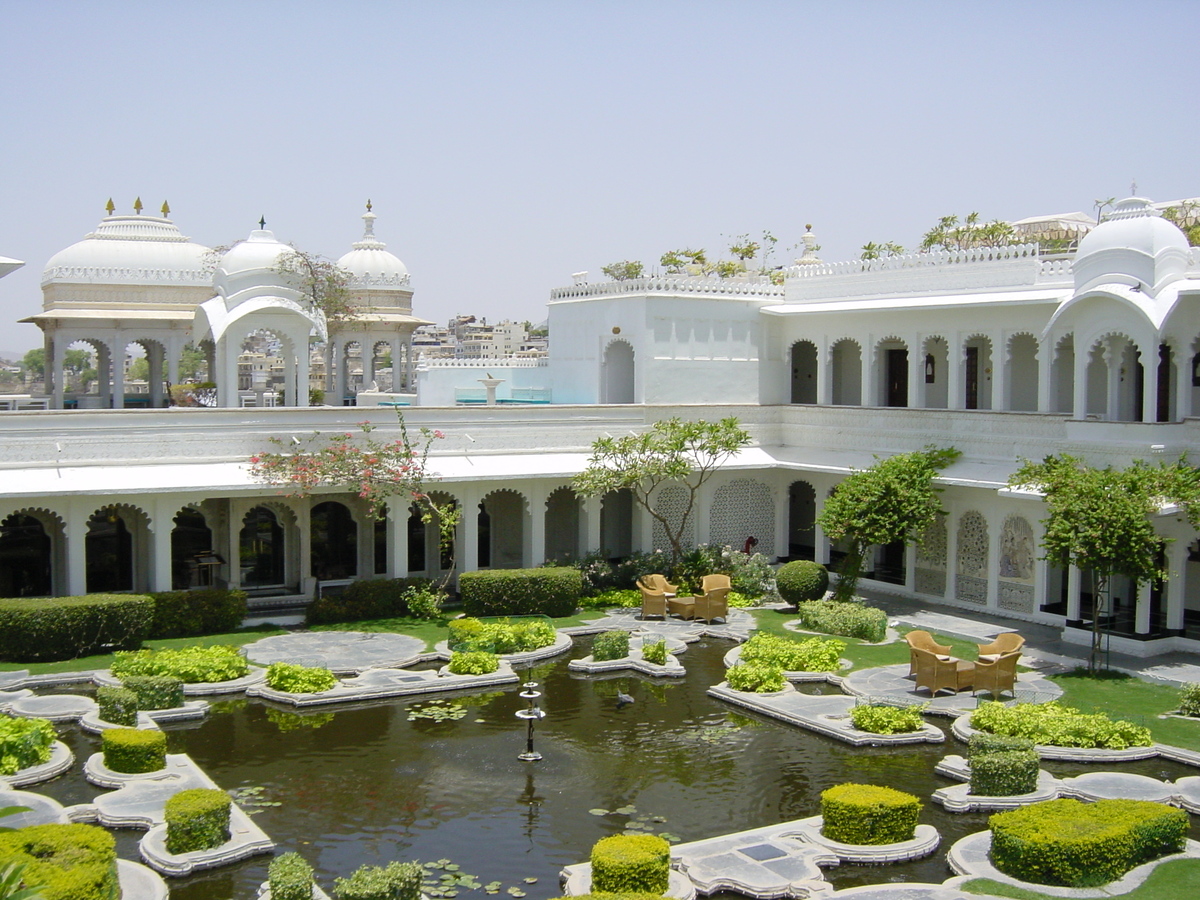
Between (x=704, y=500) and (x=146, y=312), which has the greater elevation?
(x=146, y=312)

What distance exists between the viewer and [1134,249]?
21734 millimetres

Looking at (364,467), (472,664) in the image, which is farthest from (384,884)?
(364,467)

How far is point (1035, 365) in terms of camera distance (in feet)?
88.1

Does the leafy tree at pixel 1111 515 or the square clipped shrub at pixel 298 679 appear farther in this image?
the leafy tree at pixel 1111 515

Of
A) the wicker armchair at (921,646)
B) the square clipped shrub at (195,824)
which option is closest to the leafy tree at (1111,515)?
the wicker armchair at (921,646)

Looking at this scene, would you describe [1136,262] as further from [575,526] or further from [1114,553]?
[575,526]

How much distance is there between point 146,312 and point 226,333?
7.33 metres

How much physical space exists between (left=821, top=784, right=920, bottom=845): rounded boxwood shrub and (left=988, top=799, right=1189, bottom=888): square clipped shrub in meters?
0.88

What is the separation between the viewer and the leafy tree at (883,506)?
24.1m

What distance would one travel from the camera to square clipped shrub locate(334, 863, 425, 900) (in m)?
11.1

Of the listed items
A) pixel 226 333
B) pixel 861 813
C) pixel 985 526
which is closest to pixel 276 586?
pixel 226 333

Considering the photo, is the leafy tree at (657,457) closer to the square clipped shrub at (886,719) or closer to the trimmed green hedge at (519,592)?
the trimmed green hedge at (519,592)

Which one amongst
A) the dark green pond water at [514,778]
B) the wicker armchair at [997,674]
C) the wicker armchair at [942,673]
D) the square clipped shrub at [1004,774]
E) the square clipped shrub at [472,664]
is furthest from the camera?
the square clipped shrub at [472,664]

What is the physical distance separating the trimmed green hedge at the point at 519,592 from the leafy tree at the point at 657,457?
2.11 m
